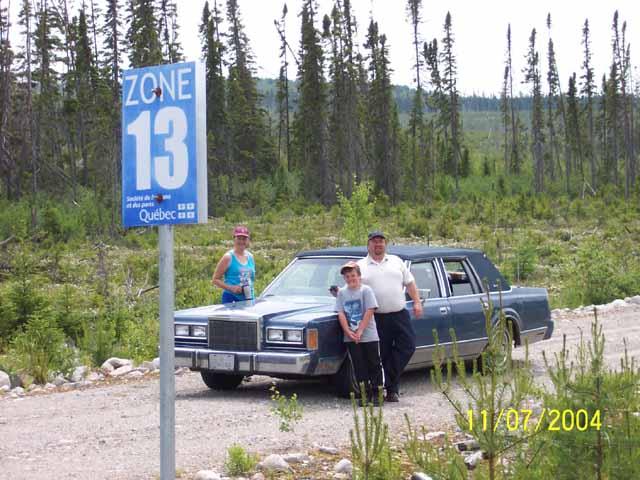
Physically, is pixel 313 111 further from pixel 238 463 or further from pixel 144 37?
pixel 238 463

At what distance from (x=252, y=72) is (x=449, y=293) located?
64.6m

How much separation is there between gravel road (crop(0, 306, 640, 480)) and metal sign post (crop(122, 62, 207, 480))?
7.96 ft

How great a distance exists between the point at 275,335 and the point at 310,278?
1546 mm

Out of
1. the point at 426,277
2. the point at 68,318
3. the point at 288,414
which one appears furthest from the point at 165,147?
the point at 68,318

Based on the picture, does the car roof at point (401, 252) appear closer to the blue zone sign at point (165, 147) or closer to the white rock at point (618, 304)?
the blue zone sign at point (165, 147)

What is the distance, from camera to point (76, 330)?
15.0 metres

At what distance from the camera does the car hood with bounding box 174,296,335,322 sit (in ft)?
32.3

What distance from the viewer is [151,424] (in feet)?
29.1

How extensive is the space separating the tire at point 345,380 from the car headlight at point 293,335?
1.91 feet

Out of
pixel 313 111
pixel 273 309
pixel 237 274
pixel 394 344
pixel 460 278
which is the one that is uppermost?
pixel 313 111

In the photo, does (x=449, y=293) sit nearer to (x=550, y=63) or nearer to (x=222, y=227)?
(x=222, y=227)

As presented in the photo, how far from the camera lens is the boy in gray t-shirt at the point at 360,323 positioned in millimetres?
9523

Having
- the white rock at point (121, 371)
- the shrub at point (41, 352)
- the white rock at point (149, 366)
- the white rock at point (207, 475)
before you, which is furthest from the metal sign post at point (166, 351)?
the white rock at point (149, 366)
